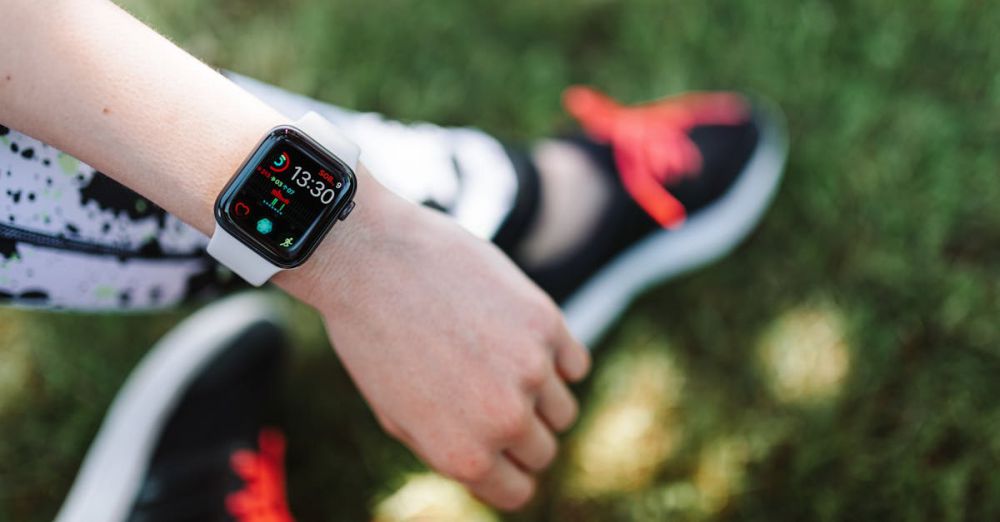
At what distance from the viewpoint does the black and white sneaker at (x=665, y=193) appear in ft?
5.23

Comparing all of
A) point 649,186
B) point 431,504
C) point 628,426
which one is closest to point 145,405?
point 431,504

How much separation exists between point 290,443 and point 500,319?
0.88 m

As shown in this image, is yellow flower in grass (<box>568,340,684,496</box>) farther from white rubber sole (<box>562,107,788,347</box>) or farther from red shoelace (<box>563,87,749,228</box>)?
red shoelace (<box>563,87,749,228</box>)

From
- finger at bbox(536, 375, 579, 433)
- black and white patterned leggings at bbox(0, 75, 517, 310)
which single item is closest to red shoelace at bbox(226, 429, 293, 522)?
black and white patterned leggings at bbox(0, 75, 517, 310)

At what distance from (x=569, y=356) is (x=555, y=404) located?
0.23 feet

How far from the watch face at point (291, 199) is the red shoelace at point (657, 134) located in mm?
879

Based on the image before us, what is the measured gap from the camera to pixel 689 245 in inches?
65.6

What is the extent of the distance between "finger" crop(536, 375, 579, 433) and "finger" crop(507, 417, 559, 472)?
0.02 meters

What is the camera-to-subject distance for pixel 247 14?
76.6 inches

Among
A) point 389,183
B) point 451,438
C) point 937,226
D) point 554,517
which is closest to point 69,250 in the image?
point 389,183

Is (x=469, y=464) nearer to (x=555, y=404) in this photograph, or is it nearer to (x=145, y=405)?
(x=555, y=404)

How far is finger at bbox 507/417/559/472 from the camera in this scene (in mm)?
1004

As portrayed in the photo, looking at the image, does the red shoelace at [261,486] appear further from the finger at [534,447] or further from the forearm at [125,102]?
the forearm at [125,102]

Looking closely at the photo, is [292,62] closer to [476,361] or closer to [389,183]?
[389,183]
